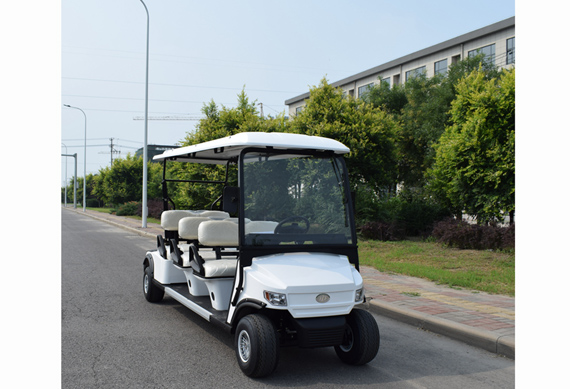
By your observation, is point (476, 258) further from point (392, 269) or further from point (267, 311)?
point (267, 311)

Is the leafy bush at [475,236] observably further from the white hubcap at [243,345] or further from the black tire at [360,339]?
the white hubcap at [243,345]

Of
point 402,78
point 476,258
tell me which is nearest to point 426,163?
point 476,258

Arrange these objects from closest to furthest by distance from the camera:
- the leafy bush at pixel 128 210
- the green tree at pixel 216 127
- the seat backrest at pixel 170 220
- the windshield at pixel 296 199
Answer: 1. the windshield at pixel 296 199
2. the seat backrest at pixel 170 220
3. the green tree at pixel 216 127
4. the leafy bush at pixel 128 210

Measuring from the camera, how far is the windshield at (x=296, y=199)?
4.93m

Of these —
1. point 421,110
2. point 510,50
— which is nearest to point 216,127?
point 421,110

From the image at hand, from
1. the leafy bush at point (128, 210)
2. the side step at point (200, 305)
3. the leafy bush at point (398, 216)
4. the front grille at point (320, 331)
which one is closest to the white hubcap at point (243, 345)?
the side step at point (200, 305)

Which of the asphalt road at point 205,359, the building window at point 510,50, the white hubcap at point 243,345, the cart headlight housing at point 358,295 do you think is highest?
the building window at point 510,50

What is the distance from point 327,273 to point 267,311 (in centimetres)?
64

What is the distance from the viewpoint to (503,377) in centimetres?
443

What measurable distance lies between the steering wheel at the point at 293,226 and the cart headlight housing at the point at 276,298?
2.84 ft

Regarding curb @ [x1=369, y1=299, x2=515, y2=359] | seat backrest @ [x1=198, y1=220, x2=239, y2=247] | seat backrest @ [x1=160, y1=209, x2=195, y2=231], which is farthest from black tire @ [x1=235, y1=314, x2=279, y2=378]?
seat backrest @ [x1=160, y1=209, x2=195, y2=231]

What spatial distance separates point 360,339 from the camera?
4.40m

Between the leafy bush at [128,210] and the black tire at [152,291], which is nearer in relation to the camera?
the black tire at [152,291]

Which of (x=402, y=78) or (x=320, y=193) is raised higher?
(x=402, y=78)
